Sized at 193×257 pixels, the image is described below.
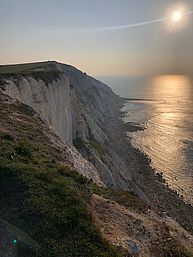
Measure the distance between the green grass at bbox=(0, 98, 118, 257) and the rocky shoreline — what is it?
493 inches

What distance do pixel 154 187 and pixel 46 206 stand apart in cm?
3500

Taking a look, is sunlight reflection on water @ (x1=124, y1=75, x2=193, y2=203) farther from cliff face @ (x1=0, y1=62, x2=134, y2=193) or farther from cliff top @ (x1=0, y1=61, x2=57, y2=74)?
cliff top @ (x1=0, y1=61, x2=57, y2=74)

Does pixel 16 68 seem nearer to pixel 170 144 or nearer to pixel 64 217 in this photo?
pixel 170 144

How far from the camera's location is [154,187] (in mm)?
43719

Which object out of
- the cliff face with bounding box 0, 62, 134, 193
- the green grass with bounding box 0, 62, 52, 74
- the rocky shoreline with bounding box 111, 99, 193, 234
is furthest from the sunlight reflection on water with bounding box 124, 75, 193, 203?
the green grass with bounding box 0, 62, 52, 74

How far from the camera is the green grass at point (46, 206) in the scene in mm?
9062

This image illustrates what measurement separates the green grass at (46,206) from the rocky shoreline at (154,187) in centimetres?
1253

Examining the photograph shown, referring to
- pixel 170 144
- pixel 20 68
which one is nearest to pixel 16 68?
pixel 20 68

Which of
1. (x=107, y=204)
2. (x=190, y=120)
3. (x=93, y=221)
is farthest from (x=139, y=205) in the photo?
(x=190, y=120)

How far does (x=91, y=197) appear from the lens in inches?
502

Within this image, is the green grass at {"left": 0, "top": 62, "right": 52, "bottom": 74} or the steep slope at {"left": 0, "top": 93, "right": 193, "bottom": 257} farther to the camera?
the green grass at {"left": 0, "top": 62, "right": 52, "bottom": 74}

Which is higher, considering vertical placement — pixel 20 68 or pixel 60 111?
pixel 20 68

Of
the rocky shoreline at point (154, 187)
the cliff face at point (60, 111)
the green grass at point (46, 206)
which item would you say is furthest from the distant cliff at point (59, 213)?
the rocky shoreline at point (154, 187)

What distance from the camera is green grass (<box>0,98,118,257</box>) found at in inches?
357
